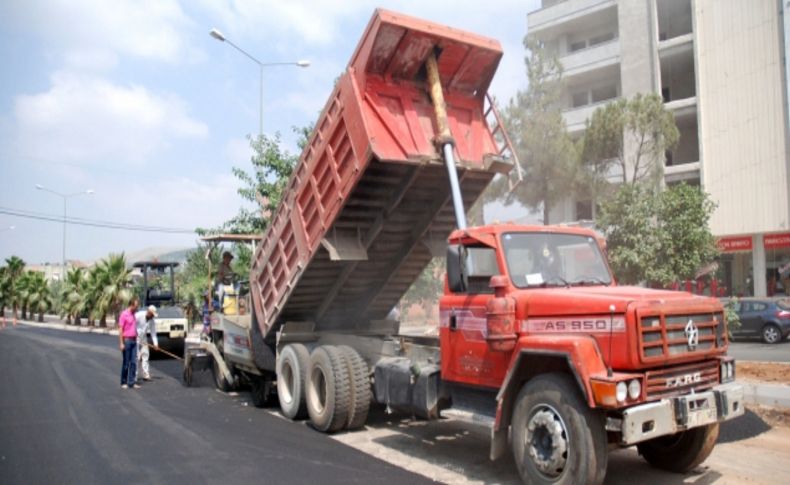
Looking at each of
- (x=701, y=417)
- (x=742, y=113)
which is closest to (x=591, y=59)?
(x=742, y=113)

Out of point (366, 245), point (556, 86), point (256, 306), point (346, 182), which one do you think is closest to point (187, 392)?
point (256, 306)

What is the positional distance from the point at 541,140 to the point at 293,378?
18057mm

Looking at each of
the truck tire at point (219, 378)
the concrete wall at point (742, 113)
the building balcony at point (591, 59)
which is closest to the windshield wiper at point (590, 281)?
the truck tire at point (219, 378)

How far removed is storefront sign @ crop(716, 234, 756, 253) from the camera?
2769cm

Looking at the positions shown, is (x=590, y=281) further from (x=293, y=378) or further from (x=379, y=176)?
(x=293, y=378)

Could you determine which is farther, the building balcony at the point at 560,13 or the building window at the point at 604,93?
the building window at the point at 604,93

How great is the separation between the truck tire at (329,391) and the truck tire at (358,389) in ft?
0.17

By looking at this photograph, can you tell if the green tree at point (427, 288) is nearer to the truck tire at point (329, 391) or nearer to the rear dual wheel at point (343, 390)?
the truck tire at point (329, 391)

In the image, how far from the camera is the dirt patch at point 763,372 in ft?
32.5

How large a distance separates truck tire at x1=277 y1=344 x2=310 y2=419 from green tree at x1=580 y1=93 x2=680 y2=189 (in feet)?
54.2

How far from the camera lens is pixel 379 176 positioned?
25.1 ft

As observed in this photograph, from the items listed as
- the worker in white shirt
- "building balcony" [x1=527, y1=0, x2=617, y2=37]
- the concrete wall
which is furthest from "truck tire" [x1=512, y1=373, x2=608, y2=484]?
"building balcony" [x1=527, y1=0, x2=617, y2=37]

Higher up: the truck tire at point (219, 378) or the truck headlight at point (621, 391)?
the truck headlight at point (621, 391)

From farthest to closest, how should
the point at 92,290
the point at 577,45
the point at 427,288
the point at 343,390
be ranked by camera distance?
the point at 92,290, the point at 577,45, the point at 427,288, the point at 343,390
